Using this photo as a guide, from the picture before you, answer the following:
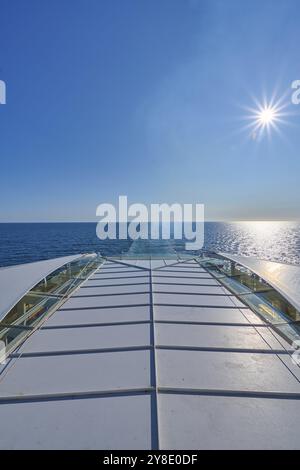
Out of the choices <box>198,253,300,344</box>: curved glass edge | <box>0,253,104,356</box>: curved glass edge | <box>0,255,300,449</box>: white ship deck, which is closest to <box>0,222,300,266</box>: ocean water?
<box>198,253,300,344</box>: curved glass edge

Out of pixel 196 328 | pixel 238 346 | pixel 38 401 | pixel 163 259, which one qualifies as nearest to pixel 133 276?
pixel 163 259

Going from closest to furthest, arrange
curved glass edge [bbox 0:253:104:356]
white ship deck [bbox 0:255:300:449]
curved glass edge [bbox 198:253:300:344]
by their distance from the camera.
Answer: white ship deck [bbox 0:255:300:449], curved glass edge [bbox 0:253:104:356], curved glass edge [bbox 198:253:300:344]

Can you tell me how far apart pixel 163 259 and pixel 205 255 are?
2020mm

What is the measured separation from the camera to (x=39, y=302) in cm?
527

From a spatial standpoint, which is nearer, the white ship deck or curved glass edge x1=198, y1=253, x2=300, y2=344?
the white ship deck

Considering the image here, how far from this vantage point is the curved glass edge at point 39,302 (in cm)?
392

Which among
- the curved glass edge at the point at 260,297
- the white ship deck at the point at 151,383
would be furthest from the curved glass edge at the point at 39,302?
the curved glass edge at the point at 260,297

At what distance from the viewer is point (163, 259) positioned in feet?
36.1

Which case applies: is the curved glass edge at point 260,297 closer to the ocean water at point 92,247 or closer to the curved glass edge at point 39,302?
the curved glass edge at point 39,302

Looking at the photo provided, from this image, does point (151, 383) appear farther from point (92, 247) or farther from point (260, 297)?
point (92, 247)

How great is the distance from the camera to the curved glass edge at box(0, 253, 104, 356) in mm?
3918

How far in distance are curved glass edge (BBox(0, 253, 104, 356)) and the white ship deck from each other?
0.80ft

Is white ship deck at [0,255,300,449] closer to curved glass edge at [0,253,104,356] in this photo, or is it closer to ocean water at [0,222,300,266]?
curved glass edge at [0,253,104,356]
